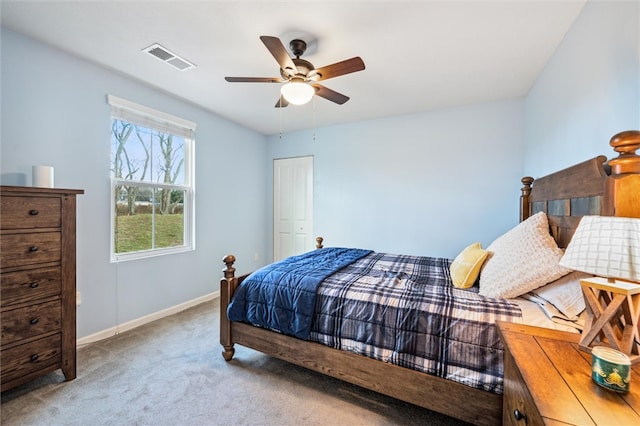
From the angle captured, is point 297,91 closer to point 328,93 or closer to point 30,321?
point 328,93

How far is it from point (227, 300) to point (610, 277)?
7.05ft

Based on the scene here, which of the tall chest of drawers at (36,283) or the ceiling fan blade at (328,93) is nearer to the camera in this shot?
the tall chest of drawers at (36,283)

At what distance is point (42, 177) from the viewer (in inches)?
73.0

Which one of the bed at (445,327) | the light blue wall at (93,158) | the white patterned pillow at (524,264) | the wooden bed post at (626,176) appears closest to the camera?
the wooden bed post at (626,176)

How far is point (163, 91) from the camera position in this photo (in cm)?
288

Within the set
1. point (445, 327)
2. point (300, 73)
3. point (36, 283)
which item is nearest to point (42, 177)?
point (36, 283)

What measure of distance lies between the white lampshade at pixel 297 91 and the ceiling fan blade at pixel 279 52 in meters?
0.10

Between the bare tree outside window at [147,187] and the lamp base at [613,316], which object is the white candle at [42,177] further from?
the lamp base at [613,316]

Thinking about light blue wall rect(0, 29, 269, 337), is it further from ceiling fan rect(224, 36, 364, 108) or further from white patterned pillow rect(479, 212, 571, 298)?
white patterned pillow rect(479, 212, 571, 298)

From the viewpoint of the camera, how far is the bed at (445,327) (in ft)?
3.53

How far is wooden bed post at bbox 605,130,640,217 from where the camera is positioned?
966 mm

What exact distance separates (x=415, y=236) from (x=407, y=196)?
0.57m

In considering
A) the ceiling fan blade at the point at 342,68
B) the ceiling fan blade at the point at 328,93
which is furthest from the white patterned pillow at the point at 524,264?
the ceiling fan blade at the point at 328,93

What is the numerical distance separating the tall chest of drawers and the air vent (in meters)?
1.28
